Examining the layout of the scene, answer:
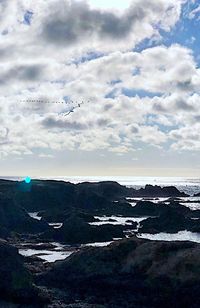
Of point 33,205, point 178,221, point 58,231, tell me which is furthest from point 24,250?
point 33,205

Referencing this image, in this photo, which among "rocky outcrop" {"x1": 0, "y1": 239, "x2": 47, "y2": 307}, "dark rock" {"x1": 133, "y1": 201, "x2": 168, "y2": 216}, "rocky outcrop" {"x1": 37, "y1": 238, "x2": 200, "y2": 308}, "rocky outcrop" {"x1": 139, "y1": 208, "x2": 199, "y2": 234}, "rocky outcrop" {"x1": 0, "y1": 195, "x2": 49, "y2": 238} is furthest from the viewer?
"dark rock" {"x1": 133, "y1": 201, "x2": 168, "y2": 216}

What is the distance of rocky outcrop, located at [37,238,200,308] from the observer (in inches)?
1785

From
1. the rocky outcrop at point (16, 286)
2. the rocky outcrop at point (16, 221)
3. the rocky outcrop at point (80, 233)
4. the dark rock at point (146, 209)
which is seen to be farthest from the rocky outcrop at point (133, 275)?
the dark rock at point (146, 209)

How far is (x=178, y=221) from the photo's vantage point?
119562 millimetres

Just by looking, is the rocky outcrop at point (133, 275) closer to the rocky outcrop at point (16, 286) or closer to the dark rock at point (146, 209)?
the rocky outcrop at point (16, 286)

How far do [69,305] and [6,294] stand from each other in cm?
Answer: 581

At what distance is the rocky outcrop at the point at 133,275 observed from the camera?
4534 centimetres

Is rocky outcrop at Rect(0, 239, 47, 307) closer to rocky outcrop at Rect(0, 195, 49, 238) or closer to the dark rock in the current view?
rocky outcrop at Rect(0, 195, 49, 238)

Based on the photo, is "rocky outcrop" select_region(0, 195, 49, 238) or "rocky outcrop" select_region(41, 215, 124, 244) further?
"rocky outcrop" select_region(0, 195, 49, 238)

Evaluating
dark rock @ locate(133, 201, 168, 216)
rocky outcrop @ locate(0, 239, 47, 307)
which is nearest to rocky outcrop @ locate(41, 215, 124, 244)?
rocky outcrop @ locate(0, 239, 47, 307)

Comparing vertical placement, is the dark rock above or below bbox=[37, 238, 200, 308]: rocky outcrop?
above

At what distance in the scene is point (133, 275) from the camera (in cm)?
5156

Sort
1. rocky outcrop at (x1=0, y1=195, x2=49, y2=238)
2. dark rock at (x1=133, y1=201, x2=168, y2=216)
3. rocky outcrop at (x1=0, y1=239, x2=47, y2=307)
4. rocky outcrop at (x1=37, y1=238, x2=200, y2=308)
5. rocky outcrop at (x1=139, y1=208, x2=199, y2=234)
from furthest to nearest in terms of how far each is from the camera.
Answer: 1. dark rock at (x1=133, y1=201, x2=168, y2=216)
2. rocky outcrop at (x1=139, y1=208, x2=199, y2=234)
3. rocky outcrop at (x1=0, y1=195, x2=49, y2=238)
4. rocky outcrop at (x1=37, y1=238, x2=200, y2=308)
5. rocky outcrop at (x1=0, y1=239, x2=47, y2=307)

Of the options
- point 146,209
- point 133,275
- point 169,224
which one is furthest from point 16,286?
point 146,209
